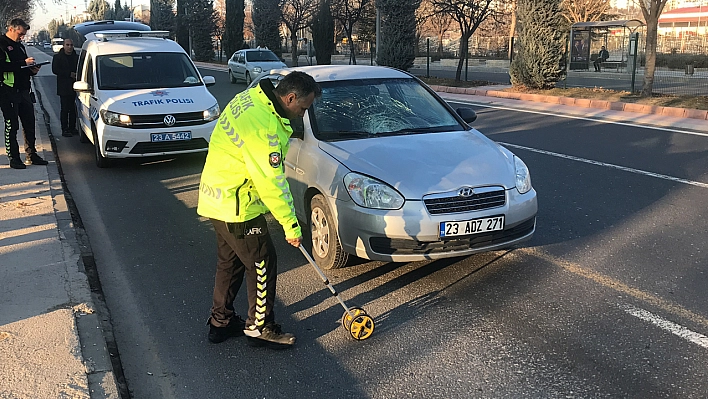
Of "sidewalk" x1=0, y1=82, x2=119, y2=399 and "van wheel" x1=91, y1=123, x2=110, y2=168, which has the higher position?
"van wheel" x1=91, y1=123, x2=110, y2=168

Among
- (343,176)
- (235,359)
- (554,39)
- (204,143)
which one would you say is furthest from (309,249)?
(554,39)

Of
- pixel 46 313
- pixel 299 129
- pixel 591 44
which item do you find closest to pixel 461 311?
pixel 299 129

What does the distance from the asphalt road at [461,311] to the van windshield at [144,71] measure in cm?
289

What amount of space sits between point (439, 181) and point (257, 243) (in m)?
1.50

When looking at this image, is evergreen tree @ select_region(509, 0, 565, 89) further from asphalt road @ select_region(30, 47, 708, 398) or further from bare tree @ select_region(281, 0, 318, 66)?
bare tree @ select_region(281, 0, 318, 66)

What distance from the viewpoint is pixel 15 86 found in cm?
846

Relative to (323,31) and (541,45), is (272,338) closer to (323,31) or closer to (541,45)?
(541,45)

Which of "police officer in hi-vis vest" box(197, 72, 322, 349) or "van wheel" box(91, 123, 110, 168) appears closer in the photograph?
"police officer in hi-vis vest" box(197, 72, 322, 349)

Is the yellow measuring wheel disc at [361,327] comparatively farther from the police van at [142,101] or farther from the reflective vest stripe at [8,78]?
the reflective vest stripe at [8,78]

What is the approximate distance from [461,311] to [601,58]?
29.7 metres

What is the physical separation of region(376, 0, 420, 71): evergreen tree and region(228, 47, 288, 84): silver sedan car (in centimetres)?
455

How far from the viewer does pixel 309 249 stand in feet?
18.5

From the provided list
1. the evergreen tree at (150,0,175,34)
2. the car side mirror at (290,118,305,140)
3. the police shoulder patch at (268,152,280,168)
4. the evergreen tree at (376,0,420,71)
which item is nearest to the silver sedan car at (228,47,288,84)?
the evergreen tree at (376,0,420,71)

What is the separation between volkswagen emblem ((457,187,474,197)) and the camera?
456 centimetres
